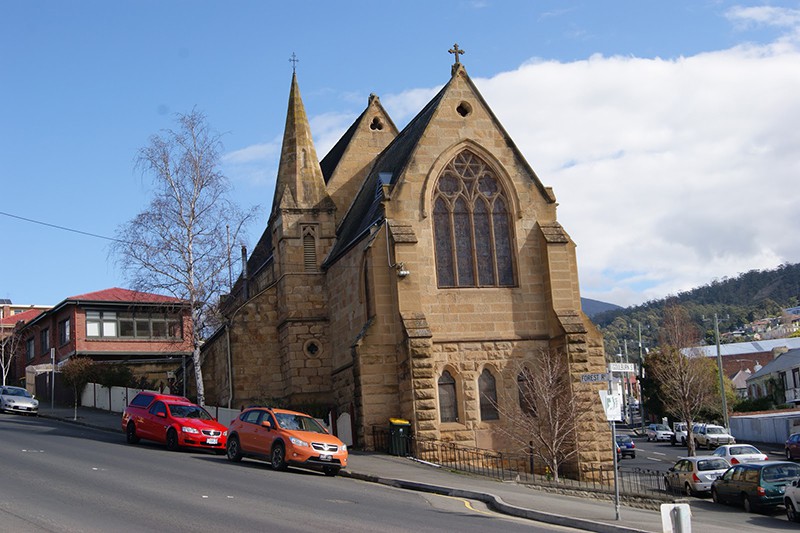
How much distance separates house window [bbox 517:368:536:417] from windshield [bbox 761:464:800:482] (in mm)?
A: 7067

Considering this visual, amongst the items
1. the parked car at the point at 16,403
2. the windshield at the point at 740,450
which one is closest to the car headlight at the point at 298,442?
the windshield at the point at 740,450

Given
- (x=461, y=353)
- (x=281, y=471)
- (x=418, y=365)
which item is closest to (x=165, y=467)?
(x=281, y=471)

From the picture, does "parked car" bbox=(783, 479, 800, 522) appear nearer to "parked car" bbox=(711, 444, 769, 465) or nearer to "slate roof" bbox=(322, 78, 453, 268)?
"parked car" bbox=(711, 444, 769, 465)

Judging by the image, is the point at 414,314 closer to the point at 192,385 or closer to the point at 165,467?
the point at 165,467

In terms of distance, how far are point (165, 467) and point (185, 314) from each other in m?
19.9

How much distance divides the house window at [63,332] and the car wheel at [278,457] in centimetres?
3429

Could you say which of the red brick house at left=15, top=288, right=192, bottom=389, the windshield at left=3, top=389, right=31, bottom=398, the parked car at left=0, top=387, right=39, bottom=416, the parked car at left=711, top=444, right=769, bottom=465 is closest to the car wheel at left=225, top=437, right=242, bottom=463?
the parked car at left=711, top=444, right=769, bottom=465

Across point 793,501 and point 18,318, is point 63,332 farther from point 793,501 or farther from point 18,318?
point 793,501

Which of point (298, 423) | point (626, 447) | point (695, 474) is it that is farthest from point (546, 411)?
point (626, 447)

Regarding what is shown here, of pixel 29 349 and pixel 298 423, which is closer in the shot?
pixel 298 423

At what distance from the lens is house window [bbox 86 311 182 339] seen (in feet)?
A: 176

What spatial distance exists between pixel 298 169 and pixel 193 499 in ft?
69.8

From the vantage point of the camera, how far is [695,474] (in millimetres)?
29266

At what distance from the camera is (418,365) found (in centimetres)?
2841
